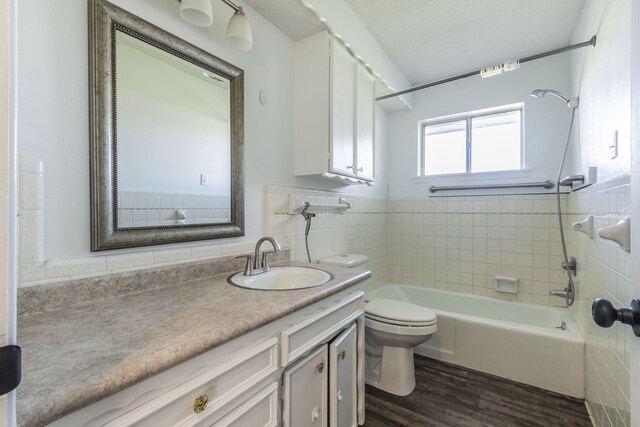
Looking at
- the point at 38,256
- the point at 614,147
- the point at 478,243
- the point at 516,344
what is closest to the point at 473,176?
the point at 478,243

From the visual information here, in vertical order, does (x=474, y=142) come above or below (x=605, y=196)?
above

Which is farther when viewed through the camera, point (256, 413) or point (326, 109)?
point (326, 109)

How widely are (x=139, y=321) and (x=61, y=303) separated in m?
0.31

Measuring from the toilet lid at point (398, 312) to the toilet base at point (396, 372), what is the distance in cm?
23

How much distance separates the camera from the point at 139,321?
0.79 meters

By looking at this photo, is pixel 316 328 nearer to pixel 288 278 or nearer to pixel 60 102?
pixel 288 278

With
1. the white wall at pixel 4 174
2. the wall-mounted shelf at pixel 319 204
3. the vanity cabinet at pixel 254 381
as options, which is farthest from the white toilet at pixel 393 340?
the white wall at pixel 4 174

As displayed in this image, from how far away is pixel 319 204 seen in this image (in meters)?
1.95

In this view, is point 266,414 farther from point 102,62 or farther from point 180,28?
point 180,28

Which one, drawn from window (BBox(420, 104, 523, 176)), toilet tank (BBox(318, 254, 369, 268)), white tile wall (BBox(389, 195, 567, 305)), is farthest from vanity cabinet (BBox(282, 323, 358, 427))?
window (BBox(420, 104, 523, 176))

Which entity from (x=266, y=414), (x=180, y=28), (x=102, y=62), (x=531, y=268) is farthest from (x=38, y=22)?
(x=531, y=268)

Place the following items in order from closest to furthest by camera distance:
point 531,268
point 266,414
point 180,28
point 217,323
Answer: point 217,323 < point 266,414 < point 180,28 < point 531,268

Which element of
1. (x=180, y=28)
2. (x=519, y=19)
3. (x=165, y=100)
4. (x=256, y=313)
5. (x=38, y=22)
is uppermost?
(x=519, y=19)

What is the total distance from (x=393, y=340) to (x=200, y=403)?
1.43 meters
